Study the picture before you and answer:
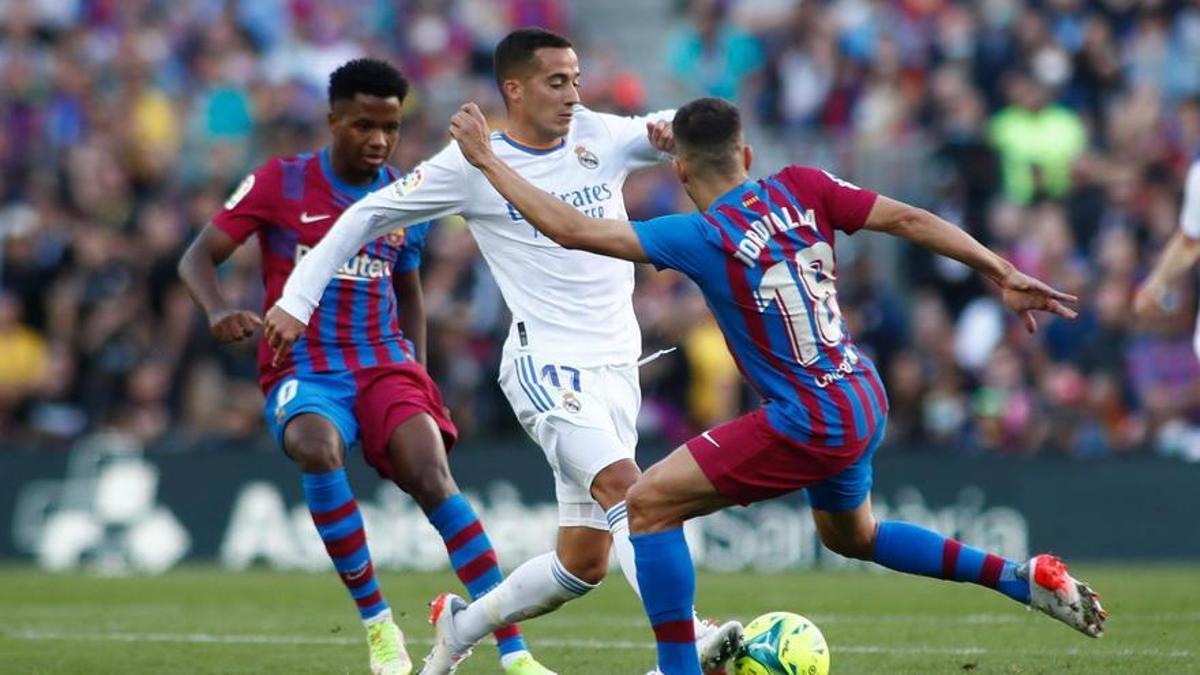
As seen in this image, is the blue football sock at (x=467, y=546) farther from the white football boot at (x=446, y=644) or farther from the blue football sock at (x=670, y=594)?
the blue football sock at (x=670, y=594)

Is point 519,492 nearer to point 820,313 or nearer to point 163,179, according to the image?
point 163,179

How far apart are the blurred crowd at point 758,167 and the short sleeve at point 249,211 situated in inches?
289

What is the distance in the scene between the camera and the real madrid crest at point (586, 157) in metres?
8.82

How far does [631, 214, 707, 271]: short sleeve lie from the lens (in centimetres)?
750

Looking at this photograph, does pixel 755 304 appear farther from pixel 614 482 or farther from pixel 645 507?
pixel 614 482

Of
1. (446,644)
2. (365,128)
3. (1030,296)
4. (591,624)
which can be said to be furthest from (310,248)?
(1030,296)

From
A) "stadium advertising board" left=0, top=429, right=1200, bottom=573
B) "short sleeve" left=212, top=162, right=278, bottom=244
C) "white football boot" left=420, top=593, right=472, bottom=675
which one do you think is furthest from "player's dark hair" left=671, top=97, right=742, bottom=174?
"stadium advertising board" left=0, top=429, right=1200, bottom=573

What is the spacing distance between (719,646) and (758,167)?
10305 millimetres

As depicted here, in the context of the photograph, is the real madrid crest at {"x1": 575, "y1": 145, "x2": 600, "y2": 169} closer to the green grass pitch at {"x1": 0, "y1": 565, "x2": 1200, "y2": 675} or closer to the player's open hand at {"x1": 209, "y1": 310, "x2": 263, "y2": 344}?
the player's open hand at {"x1": 209, "y1": 310, "x2": 263, "y2": 344}

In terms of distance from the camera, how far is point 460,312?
17.2 metres

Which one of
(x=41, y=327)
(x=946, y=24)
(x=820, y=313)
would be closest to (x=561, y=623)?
(x=820, y=313)

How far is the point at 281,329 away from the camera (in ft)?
27.6

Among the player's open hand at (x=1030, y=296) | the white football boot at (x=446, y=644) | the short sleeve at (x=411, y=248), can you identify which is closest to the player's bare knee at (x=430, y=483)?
the white football boot at (x=446, y=644)

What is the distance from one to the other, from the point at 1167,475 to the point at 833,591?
3767 millimetres
